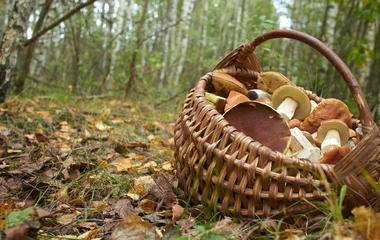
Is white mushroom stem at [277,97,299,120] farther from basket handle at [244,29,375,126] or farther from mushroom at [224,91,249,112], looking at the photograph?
basket handle at [244,29,375,126]

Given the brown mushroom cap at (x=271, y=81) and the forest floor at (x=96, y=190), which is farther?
the brown mushroom cap at (x=271, y=81)

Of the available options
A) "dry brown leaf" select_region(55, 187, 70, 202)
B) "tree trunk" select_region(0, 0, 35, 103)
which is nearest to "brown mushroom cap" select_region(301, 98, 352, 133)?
"dry brown leaf" select_region(55, 187, 70, 202)

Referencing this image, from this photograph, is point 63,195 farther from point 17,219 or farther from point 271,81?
point 271,81

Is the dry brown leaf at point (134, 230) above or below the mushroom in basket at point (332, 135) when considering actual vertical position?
below

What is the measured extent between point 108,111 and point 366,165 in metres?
2.73

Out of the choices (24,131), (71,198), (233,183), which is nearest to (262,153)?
(233,183)

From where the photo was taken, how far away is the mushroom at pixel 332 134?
1.68 meters

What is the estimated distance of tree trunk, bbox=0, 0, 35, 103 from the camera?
3061 millimetres

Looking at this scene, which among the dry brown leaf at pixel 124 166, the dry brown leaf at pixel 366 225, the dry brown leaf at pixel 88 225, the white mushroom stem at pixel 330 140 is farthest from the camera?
the dry brown leaf at pixel 124 166

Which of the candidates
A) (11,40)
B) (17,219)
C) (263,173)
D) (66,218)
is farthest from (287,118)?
(11,40)

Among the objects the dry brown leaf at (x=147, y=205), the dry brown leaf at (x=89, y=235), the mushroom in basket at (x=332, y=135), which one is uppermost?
the mushroom in basket at (x=332, y=135)

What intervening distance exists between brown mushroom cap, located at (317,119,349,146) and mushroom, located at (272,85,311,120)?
0.19 meters

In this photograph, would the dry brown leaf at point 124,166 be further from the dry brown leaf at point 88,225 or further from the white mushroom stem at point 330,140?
the white mushroom stem at point 330,140

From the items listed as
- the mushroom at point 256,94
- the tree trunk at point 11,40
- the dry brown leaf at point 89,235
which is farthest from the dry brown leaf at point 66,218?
the tree trunk at point 11,40
